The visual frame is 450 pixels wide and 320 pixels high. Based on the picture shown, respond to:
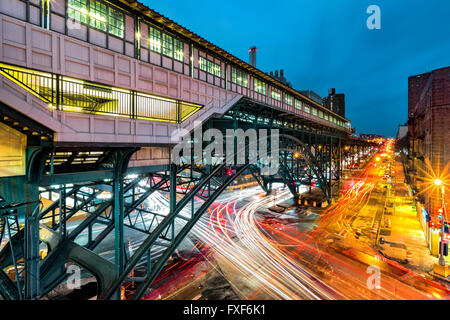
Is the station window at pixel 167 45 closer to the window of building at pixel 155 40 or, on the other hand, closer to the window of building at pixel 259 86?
the window of building at pixel 155 40

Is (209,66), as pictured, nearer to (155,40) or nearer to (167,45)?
(167,45)

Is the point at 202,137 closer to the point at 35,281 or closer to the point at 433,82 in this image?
the point at 35,281

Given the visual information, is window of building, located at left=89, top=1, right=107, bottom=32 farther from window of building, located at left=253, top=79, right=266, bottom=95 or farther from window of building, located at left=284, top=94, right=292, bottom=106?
window of building, located at left=284, top=94, right=292, bottom=106

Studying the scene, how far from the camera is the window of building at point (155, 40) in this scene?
1012 cm

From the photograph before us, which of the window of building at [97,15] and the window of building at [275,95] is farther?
the window of building at [275,95]

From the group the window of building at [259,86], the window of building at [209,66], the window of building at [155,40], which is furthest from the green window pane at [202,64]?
the window of building at [259,86]

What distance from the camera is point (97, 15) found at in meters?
8.41

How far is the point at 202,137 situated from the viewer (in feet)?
37.5

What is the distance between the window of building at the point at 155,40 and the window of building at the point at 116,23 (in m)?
1.33

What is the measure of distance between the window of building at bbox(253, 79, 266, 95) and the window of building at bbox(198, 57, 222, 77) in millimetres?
4858

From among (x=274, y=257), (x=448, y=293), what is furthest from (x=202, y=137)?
(x=448, y=293)

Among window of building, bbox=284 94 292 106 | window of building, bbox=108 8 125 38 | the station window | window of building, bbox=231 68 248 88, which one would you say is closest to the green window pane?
the station window

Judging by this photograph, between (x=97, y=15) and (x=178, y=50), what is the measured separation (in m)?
3.93

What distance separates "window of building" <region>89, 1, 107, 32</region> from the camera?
8.27 meters
